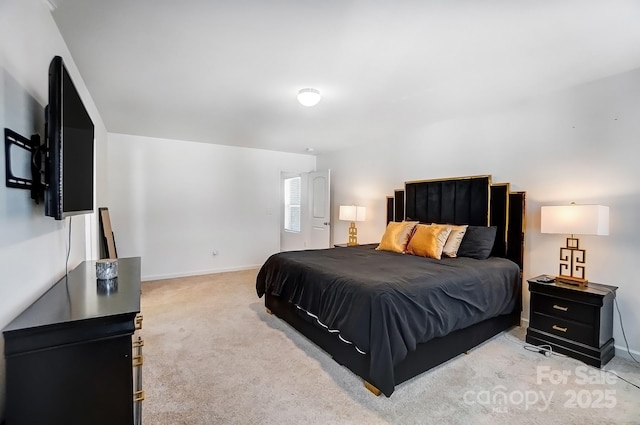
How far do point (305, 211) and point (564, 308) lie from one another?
167 inches

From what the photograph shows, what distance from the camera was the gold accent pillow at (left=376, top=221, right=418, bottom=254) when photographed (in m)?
3.61

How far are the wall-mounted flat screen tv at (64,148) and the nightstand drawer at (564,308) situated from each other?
11.4ft

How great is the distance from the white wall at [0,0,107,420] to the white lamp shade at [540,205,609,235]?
11.5 ft

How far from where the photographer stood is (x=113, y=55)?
2.26 metres

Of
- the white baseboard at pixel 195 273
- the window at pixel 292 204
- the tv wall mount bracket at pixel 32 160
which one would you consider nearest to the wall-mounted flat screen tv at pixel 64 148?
the tv wall mount bracket at pixel 32 160

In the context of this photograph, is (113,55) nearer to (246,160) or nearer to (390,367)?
(390,367)

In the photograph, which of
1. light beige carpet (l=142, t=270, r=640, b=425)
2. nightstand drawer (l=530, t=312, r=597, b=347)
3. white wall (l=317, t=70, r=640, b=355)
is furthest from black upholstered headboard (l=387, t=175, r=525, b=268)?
light beige carpet (l=142, t=270, r=640, b=425)

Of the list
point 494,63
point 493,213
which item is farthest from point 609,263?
point 494,63

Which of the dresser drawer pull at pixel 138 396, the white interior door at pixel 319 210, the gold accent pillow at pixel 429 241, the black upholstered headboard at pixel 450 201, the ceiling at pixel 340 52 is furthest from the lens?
the white interior door at pixel 319 210

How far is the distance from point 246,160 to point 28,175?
4.42 m

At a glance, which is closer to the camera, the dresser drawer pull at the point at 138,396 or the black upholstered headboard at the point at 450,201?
the dresser drawer pull at the point at 138,396

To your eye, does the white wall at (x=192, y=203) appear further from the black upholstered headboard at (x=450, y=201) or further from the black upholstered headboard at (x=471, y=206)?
the black upholstered headboard at (x=450, y=201)

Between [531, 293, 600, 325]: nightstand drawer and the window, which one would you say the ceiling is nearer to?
[531, 293, 600, 325]: nightstand drawer

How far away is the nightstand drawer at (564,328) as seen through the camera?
2.42 m
